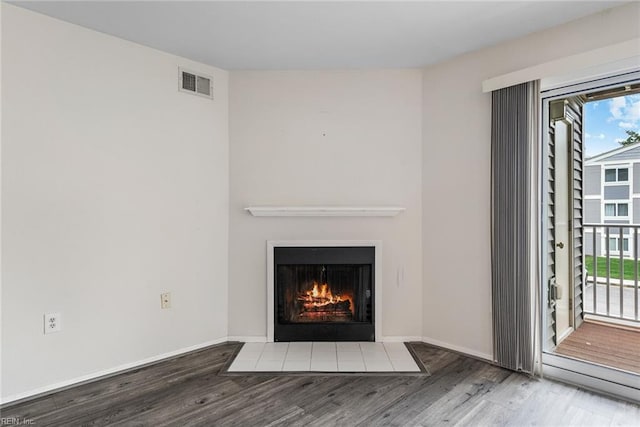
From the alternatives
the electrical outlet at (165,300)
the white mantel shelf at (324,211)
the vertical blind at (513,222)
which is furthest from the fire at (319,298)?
the vertical blind at (513,222)

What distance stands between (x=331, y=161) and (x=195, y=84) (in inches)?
50.2

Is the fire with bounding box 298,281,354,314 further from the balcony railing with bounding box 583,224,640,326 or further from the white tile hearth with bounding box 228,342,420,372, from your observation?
the balcony railing with bounding box 583,224,640,326

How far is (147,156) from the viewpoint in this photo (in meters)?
2.69

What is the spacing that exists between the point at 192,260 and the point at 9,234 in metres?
1.16

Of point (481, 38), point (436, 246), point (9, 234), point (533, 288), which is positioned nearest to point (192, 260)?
point (9, 234)

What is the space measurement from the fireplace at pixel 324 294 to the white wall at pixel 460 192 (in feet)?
1.75

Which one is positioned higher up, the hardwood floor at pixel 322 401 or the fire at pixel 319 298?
the fire at pixel 319 298

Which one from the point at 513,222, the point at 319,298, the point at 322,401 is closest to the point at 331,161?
the point at 319,298

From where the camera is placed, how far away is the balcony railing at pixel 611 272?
111 inches

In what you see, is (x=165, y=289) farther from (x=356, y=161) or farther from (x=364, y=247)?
(x=356, y=161)

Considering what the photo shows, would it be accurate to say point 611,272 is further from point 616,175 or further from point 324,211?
point 324,211

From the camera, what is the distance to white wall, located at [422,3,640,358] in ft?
8.91

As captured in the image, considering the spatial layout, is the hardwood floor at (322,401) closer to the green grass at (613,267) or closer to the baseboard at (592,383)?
the baseboard at (592,383)

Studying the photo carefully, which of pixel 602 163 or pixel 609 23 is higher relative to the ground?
pixel 609 23
